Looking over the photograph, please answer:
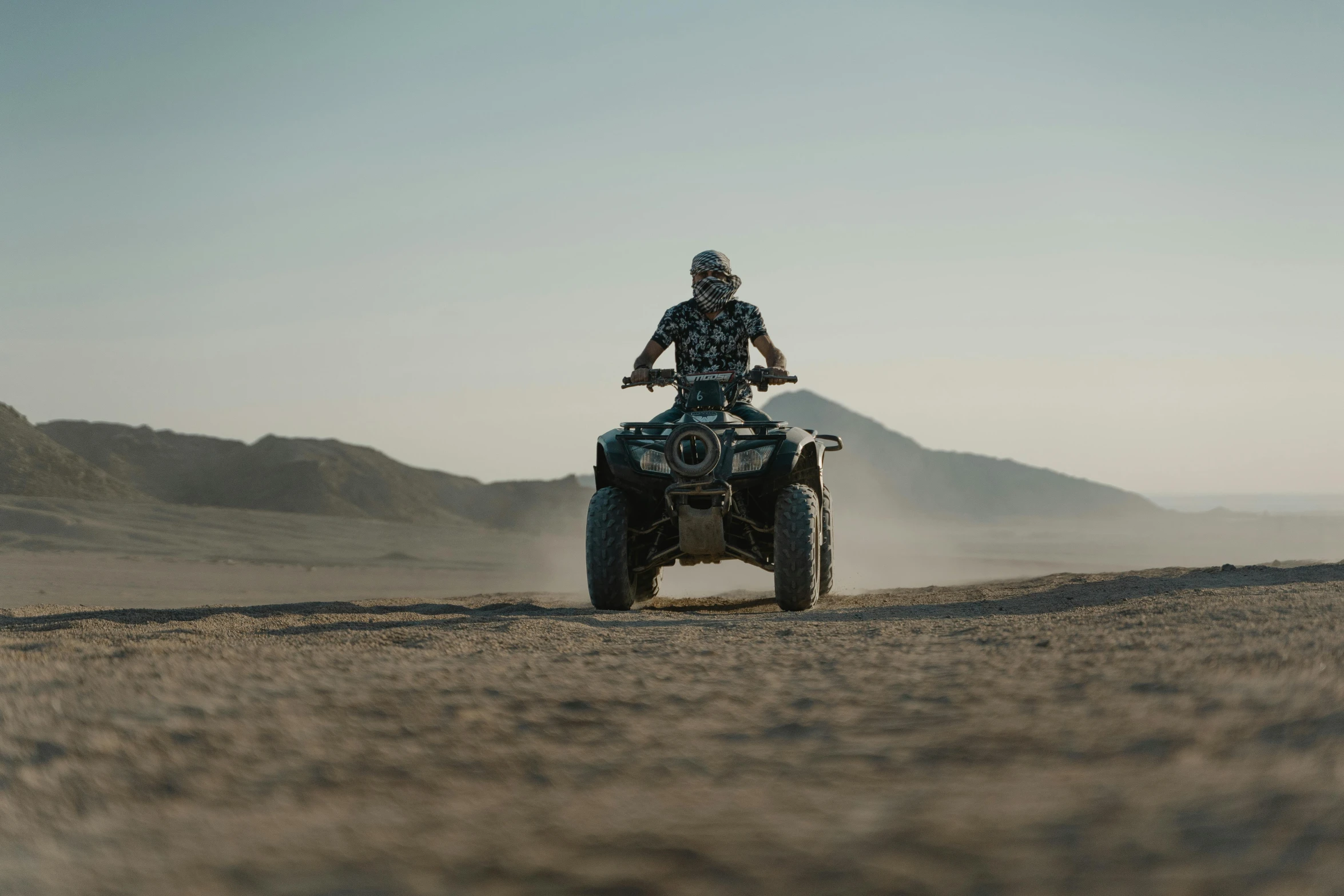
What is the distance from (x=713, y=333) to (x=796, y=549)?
1985 mm

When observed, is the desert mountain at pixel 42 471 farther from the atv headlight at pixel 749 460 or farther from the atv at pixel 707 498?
the atv headlight at pixel 749 460

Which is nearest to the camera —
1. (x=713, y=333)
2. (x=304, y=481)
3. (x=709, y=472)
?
(x=709, y=472)

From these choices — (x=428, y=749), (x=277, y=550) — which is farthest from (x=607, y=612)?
(x=277, y=550)

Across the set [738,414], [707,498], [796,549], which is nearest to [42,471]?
[738,414]

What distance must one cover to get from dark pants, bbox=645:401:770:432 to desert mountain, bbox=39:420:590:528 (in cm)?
3945

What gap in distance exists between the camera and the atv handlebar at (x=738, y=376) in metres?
7.30

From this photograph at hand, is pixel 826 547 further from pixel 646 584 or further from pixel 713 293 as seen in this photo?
pixel 713 293

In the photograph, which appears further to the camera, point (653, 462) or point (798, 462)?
point (798, 462)

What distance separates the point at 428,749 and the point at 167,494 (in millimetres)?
50334

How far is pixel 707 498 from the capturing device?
22.3 feet

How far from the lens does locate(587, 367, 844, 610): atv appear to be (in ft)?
21.7

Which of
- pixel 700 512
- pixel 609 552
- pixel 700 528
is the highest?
pixel 700 512

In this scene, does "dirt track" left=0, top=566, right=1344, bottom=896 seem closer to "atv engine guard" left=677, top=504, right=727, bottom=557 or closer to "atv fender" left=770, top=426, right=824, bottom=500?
"atv engine guard" left=677, top=504, right=727, bottom=557

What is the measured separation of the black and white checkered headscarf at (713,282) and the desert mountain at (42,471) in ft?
105
